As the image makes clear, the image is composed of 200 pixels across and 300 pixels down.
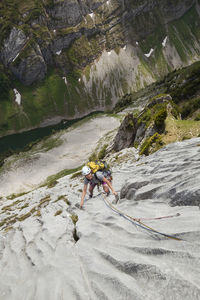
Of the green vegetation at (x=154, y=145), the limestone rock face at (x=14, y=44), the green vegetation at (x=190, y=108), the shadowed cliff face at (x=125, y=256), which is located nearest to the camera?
the shadowed cliff face at (x=125, y=256)

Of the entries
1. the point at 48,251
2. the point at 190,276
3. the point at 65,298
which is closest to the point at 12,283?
the point at 48,251

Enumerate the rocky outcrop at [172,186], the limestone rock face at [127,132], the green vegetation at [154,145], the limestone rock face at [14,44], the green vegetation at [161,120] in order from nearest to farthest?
the rocky outcrop at [172,186], the green vegetation at [154,145], the green vegetation at [161,120], the limestone rock face at [127,132], the limestone rock face at [14,44]

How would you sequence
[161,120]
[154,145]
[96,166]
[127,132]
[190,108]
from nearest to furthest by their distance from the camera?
[96,166]
[154,145]
[161,120]
[190,108]
[127,132]

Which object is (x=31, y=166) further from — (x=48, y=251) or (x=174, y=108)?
(x=48, y=251)

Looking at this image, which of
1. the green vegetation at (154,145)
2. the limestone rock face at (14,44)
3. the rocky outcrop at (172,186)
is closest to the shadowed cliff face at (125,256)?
the rocky outcrop at (172,186)

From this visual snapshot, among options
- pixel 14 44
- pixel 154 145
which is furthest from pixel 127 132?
pixel 14 44

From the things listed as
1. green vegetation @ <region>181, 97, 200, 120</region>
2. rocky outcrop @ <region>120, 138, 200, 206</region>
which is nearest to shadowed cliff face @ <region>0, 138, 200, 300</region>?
rocky outcrop @ <region>120, 138, 200, 206</region>

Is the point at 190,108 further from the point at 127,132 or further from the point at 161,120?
the point at 161,120

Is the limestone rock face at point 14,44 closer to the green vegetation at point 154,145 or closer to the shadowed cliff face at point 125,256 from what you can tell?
the green vegetation at point 154,145

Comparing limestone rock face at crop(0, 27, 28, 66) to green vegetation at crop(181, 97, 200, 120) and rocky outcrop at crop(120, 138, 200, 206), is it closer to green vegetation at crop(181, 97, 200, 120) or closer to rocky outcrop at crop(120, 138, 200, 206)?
green vegetation at crop(181, 97, 200, 120)

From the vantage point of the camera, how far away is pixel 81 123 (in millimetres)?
95062

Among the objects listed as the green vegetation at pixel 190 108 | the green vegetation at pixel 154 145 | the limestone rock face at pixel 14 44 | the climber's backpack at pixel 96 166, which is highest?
the limestone rock face at pixel 14 44

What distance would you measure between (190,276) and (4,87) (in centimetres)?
23153

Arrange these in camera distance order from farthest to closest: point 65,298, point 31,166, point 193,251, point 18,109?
point 18,109 < point 31,166 < point 65,298 < point 193,251
